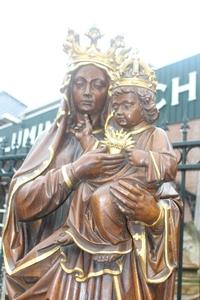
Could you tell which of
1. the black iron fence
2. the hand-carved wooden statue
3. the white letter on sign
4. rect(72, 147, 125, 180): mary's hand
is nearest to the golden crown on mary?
the hand-carved wooden statue

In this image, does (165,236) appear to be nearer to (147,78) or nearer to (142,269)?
(142,269)

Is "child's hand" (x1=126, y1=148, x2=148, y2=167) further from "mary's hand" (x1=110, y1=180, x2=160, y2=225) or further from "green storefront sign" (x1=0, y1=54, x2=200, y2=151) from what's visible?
"green storefront sign" (x1=0, y1=54, x2=200, y2=151)

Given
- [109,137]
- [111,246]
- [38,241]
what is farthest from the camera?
[38,241]

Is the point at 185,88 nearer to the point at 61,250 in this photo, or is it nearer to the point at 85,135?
the point at 85,135

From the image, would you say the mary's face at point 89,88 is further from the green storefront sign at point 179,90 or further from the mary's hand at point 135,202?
the green storefront sign at point 179,90

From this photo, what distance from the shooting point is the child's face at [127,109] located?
1.44 m

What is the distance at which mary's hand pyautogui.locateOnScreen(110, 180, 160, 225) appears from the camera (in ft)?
4.26

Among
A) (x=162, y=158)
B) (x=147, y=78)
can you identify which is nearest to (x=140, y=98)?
(x=147, y=78)

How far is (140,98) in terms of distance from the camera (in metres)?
1.45

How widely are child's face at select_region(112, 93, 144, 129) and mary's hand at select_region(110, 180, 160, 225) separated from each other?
0.22 m

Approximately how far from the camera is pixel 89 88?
1.59 m

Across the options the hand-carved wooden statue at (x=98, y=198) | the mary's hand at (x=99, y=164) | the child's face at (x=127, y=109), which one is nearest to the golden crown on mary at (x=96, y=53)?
the hand-carved wooden statue at (x=98, y=198)

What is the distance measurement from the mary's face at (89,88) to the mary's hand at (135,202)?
0.38 metres

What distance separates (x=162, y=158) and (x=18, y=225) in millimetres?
563
